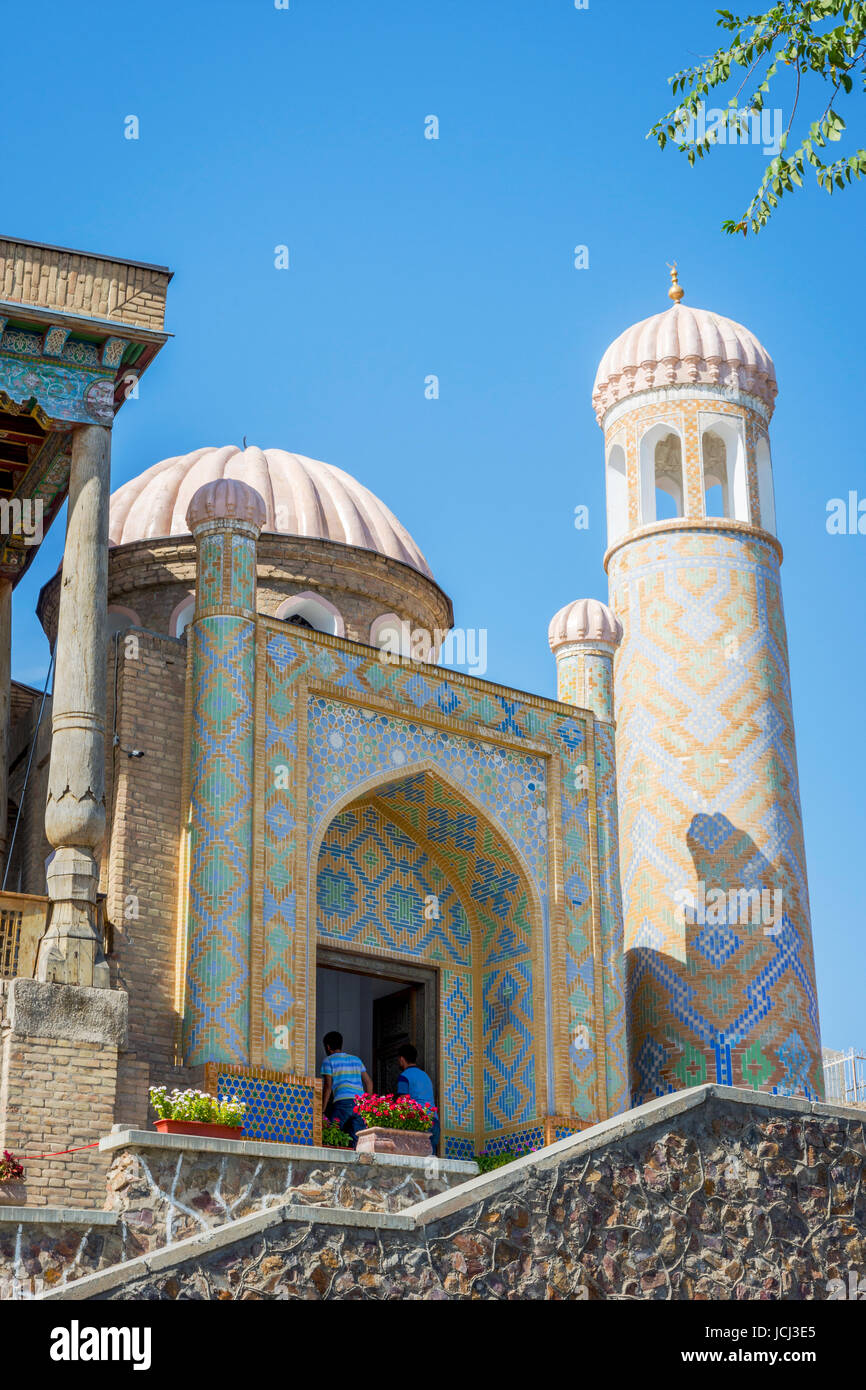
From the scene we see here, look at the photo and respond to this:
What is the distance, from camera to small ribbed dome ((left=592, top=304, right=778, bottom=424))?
61.1ft

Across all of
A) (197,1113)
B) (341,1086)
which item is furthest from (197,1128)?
(341,1086)

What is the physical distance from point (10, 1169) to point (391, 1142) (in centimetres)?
247

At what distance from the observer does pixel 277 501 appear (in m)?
17.5

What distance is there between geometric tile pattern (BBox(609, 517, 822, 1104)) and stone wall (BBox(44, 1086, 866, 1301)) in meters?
5.62

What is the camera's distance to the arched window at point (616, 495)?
18.8 m

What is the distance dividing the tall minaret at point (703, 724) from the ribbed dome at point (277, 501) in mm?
2444

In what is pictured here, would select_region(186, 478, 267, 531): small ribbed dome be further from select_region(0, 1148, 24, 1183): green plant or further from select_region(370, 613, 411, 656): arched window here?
select_region(0, 1148, 24, 1183): green plant

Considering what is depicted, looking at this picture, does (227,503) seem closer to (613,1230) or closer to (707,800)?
(707,800)

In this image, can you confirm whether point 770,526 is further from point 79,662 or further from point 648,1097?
point 79,662

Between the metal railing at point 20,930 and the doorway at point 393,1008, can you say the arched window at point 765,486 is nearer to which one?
the doorway at point 393,1008

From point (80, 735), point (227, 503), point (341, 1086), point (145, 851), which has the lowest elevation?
point (341, 1086)

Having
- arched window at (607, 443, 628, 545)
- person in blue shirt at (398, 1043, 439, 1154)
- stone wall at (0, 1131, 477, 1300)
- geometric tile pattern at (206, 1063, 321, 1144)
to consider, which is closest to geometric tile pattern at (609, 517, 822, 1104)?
arched window at (607, 443, 628, 545)
